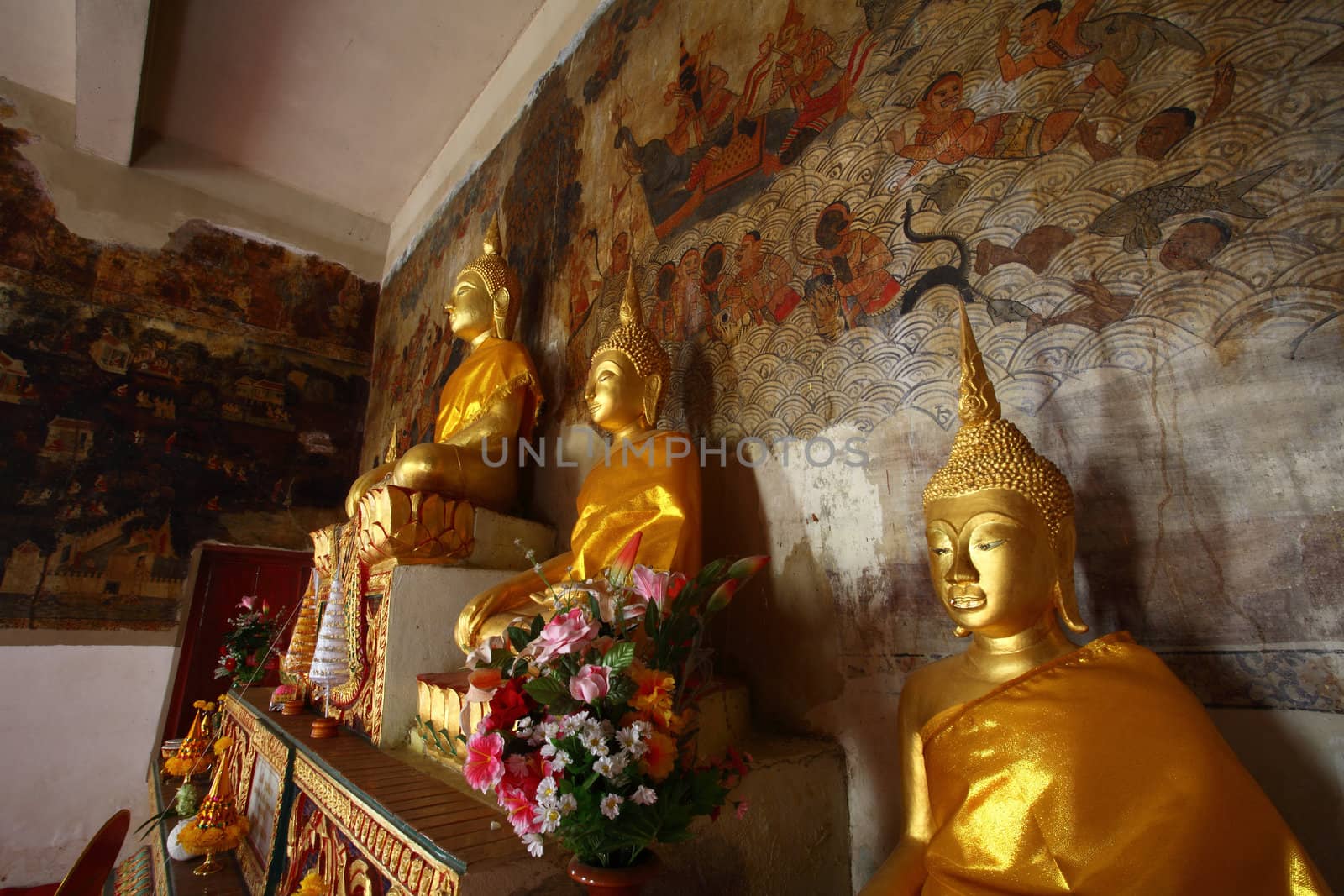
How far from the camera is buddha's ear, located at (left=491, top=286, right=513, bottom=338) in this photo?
3.45 m

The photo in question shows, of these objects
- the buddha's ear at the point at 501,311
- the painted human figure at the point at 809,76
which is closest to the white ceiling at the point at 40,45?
the buddha's ear at the point at 501,311

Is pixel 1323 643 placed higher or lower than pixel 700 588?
lower

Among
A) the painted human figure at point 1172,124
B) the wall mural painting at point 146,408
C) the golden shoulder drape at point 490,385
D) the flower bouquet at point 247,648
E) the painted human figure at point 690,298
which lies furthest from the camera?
the wall mural painting at point 146,408

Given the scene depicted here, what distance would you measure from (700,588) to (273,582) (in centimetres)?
565

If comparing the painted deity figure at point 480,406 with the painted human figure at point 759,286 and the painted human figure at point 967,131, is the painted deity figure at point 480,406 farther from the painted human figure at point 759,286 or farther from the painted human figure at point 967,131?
the painted human figure at point 967,131

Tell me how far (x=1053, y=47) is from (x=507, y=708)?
192 centimetres

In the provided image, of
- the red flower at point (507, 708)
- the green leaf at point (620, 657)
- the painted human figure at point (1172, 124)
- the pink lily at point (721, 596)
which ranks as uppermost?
the painted human figure at point (1172, 124)

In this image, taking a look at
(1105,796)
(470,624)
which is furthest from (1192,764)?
(470,624)

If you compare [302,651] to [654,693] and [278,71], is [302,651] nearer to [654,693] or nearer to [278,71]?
[654,693]

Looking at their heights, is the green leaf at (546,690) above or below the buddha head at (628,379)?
below

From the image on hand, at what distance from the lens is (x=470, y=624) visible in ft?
6.13

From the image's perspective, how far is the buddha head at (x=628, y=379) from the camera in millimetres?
2180

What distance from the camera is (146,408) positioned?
534 centimetres

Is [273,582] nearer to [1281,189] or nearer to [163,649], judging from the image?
[163,649]
